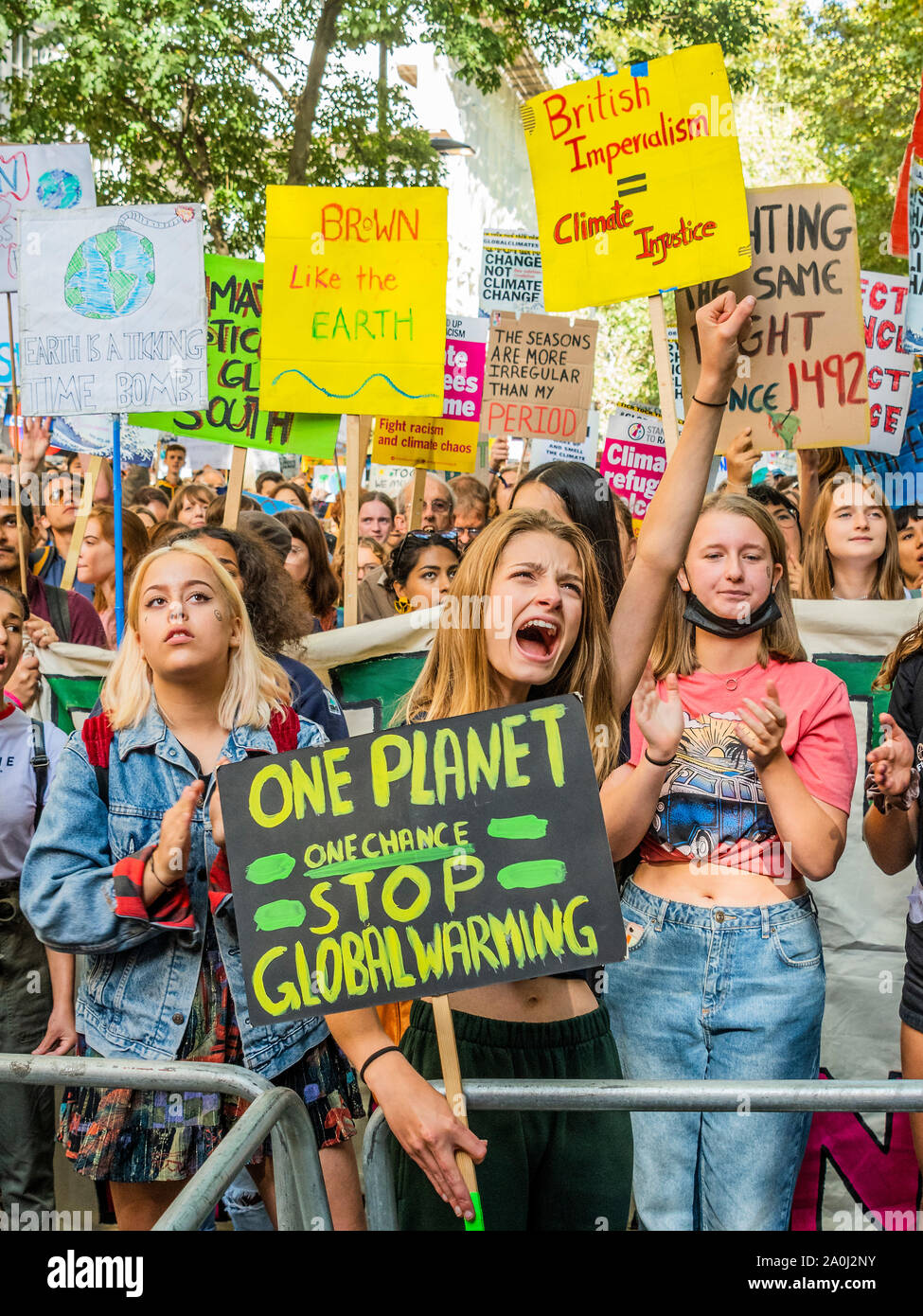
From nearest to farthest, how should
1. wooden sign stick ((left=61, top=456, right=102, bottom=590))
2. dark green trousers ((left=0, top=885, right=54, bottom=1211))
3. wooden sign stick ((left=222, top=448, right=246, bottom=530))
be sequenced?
dark green trousers ((left=0, top=885, right=54, bottom=1211)) → wooden sign stick ((left=222, top=448, right=246, bottom=530)) → wooden sign stick ((left=61, top=456, right=102, bottom=590))

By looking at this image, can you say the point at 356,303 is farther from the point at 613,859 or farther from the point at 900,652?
the point at 613,859

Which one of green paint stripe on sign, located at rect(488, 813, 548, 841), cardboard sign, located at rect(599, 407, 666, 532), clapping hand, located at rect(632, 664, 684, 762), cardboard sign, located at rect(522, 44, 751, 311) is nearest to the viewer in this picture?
green paint stripe on sign, located at rect(488, 813, 548, 841)

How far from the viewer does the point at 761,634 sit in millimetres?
2900

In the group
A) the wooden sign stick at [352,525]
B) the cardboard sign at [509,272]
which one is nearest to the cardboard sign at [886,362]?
the wooden sign stick at [352,525]

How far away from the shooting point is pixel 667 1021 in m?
2.72

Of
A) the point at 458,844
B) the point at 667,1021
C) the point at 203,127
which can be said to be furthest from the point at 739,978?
the point at 203,127

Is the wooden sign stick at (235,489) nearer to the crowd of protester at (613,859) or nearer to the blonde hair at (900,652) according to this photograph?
the crowd of protester at (613,859)

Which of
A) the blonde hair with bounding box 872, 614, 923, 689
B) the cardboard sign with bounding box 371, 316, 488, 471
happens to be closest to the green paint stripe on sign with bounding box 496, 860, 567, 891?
the blonde hair with bounding box 872, 614, 923, 689

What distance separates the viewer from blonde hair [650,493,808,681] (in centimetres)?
289

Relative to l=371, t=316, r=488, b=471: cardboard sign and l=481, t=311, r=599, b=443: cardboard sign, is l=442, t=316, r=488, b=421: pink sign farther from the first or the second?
l=481, t=311, r=599, b=443: cardboard sign

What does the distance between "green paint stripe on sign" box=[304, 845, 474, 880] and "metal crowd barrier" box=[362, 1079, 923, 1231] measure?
33 cm

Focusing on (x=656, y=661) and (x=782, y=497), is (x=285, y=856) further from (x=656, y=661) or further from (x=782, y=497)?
(x=782, y=497)

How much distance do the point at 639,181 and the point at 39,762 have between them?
242 centimetres

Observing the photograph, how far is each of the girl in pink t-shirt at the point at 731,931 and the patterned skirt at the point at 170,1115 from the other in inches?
29.7
